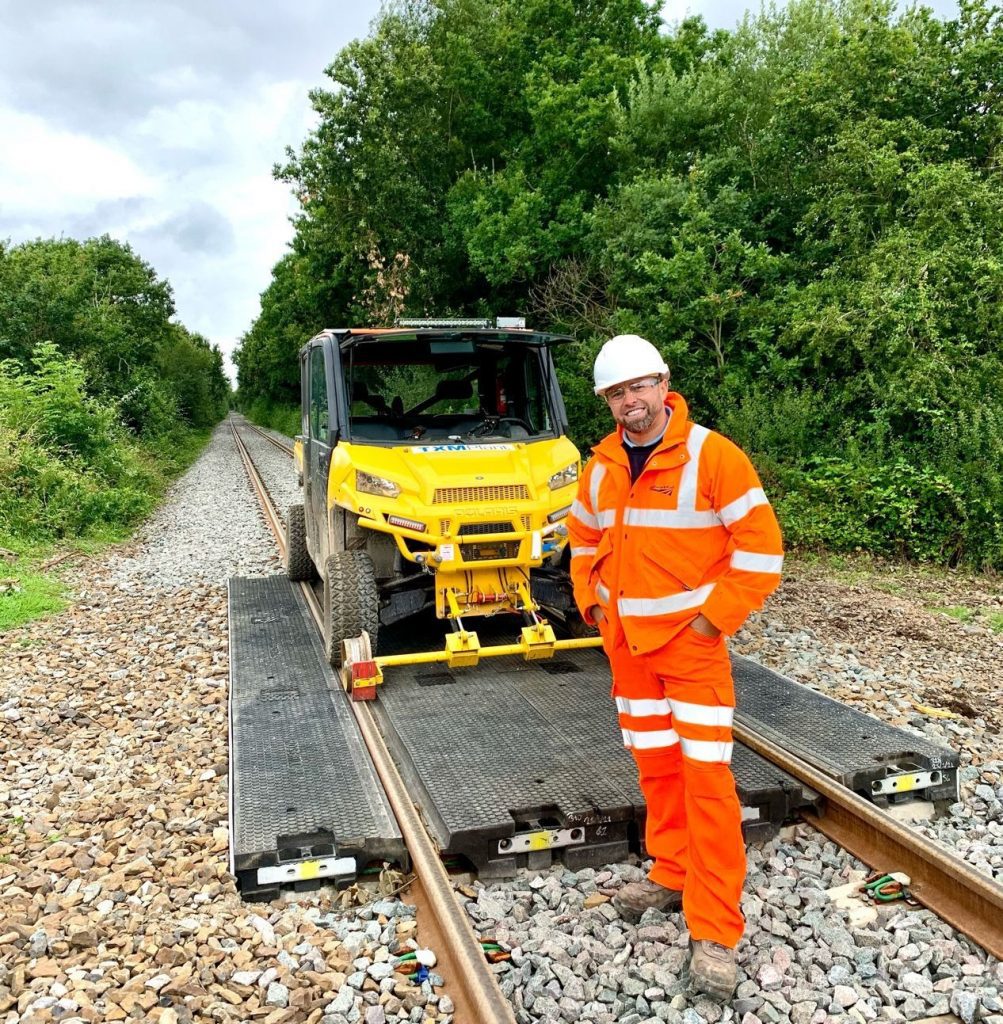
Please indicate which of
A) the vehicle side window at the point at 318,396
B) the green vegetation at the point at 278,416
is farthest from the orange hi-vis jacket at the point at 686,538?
the green vegetation at the point at 278,416

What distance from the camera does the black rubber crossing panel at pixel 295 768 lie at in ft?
12.3

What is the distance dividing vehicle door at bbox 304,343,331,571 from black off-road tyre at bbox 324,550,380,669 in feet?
2.89

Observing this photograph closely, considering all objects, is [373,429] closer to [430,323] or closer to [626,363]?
[430,323]

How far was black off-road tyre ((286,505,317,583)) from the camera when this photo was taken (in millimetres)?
9172

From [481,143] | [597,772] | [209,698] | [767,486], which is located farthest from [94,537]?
[481,143]

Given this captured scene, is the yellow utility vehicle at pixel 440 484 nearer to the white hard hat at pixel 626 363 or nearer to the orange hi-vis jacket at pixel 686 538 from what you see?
the orange hi-vis jacket at pixel 686 538

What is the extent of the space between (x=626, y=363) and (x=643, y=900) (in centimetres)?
211

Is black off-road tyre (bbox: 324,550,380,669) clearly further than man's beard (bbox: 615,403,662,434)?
Yes

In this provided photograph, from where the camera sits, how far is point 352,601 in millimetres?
5926

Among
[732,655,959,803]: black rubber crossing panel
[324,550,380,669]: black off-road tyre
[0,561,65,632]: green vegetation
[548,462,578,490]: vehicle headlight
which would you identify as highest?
[548,462,578,490]: vehicle headlight

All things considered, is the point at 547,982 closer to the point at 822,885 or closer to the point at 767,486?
the point at 822,885

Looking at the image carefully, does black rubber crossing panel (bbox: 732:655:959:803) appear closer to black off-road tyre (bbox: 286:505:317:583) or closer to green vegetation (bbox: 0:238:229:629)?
black off-road tyre (bbox: 286:505:317:583)

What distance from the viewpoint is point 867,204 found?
12.0 metres

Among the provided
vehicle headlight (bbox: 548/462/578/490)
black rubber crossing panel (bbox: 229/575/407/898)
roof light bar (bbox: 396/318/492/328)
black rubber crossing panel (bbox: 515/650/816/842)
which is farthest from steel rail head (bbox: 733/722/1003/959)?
roof light bar (bbox: 396/318/492/328)
